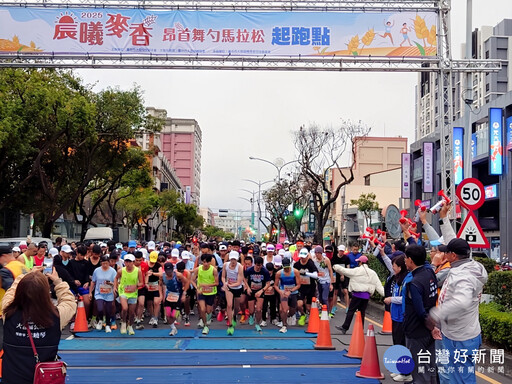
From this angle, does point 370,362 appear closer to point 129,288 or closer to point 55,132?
point 129,288

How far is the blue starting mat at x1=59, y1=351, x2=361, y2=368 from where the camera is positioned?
31.7 feet

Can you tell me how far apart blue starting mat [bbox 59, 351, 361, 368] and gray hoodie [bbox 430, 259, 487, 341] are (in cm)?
396

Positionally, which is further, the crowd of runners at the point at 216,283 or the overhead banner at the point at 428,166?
the overhead banner at the point at 428,166

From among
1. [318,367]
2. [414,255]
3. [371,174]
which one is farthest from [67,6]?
[371,174]

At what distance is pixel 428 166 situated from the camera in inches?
1731

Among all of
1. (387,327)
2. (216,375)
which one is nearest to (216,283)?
(387,327)

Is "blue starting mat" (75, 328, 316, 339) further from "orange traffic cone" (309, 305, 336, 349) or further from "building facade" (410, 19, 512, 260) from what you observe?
"building facade" (410, 19, 512, 260)

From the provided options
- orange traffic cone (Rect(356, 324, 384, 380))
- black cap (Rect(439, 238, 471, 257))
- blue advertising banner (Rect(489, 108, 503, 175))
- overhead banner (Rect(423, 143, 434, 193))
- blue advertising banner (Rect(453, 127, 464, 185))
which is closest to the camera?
black cap (Rect(439, 238, 471, 257))

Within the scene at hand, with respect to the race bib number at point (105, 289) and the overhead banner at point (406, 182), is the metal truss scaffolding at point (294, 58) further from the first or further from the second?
the overhead banner at point (406, 182)

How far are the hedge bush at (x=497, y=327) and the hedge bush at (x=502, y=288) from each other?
1.87 feet

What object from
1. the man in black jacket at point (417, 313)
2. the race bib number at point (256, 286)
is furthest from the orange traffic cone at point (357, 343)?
the race bib number at point (256, 286)

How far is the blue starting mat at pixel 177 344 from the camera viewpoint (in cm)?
1111

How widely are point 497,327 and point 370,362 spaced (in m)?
2.53

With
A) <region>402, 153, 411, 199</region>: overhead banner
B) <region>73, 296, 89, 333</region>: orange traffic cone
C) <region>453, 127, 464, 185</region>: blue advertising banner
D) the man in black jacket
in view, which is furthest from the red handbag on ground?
<region>402, 153, 411, 199</region>: overhead banner
